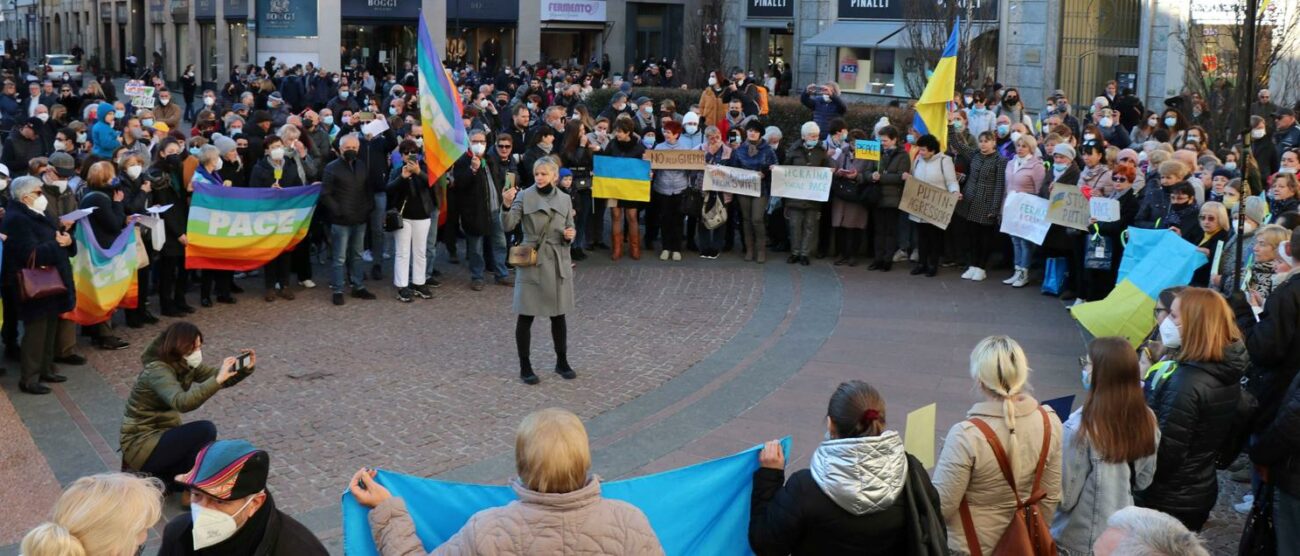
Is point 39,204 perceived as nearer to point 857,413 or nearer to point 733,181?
point 733,181

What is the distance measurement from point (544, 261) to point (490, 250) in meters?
5.04

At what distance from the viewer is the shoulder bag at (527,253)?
10.9 metres

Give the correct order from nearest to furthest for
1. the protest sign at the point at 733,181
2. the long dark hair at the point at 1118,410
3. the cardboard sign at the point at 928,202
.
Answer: the long dark hair at the point at 1118,410, the cardboard sign at the point at 928,202, the protest sign at the point at 733,181

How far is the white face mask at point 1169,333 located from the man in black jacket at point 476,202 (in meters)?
9.36

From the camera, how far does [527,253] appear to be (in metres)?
11.0

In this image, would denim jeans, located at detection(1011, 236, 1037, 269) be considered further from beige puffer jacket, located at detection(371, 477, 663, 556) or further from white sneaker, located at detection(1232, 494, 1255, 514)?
beige puffer jacket, located at detection(371, 477, 663, 556)

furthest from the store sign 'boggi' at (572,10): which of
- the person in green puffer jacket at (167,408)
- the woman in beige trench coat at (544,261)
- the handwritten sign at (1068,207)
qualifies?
the person in green puffer jacket at (167,408)

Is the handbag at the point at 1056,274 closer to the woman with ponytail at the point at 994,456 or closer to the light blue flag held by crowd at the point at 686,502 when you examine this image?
the woman with ponytail at the point at 994,456

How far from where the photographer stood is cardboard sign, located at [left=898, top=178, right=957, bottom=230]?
15.7 m

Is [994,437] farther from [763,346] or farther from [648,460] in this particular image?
[763,346]

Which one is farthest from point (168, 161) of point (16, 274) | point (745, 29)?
point (745, 29)

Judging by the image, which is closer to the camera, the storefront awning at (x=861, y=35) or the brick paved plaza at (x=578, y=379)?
the brick paved plaza at (x=578, y=379)

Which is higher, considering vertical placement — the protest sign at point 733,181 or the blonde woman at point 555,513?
the protest sign at point 733,181

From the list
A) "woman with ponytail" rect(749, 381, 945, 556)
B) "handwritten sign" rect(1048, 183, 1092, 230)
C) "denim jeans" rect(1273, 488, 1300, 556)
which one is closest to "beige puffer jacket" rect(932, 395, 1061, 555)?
"woman with ponytail" rect(749, 381, 945, 556)
